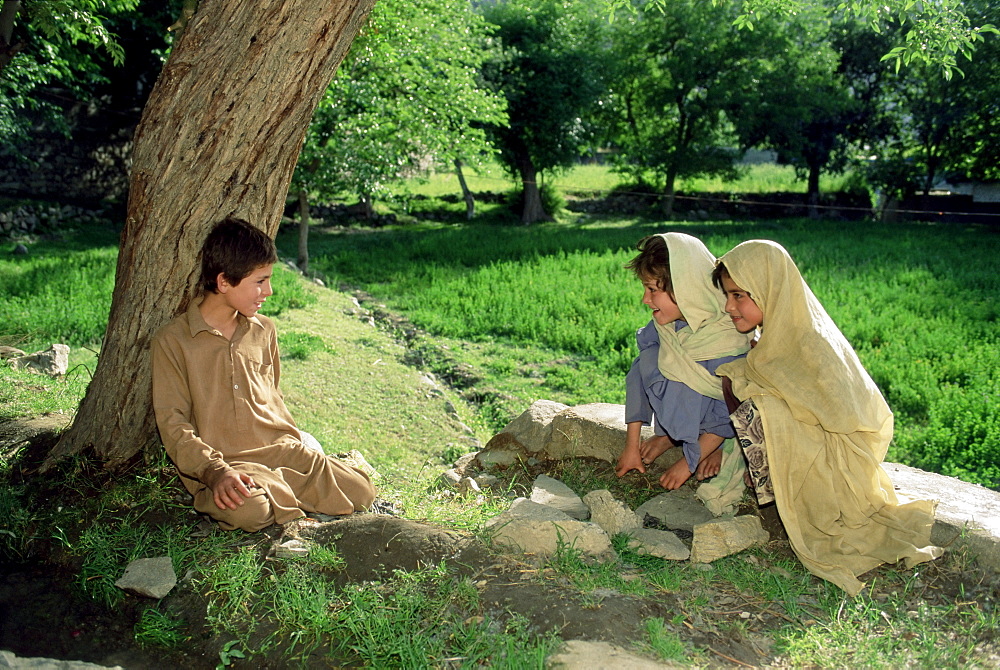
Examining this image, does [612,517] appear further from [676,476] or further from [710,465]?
[710,465]

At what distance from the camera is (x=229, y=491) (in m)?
3.10

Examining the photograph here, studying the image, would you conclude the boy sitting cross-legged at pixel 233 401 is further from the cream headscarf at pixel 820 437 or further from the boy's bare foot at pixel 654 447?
the cream headscarf at pixel 820 437

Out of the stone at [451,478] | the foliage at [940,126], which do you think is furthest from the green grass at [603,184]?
the stone at [451,478]

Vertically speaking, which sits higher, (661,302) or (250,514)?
(661,302)

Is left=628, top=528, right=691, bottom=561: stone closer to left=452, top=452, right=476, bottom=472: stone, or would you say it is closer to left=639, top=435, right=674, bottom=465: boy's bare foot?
left=639, top=435, right=674, bottom=465: boy's bare foot

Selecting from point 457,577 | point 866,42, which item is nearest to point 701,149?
point 866,42

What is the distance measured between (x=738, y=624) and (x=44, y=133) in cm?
1894

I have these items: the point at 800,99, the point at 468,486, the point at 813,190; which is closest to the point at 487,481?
the point at 468,486

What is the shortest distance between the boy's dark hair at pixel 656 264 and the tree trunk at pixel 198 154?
1.74 metres

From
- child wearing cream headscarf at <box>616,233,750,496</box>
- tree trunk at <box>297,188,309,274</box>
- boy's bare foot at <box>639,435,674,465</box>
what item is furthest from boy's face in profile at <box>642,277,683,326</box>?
tree trunk at <box>297,188,309,274</box>

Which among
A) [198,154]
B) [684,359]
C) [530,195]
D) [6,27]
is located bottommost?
[684,359]

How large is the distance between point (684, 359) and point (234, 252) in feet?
7.22

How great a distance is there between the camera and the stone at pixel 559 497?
148 inches

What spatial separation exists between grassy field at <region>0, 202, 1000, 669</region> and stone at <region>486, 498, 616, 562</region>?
0.11 metres
